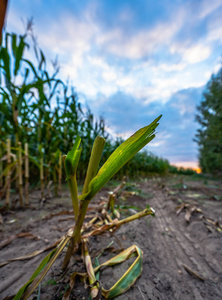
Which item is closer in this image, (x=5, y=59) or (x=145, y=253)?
(x=145, y=253)

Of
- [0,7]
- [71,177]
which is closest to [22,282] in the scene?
[71,177]

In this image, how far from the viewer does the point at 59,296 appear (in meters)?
0.54

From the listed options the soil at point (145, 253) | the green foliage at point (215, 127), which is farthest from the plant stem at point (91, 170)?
the green foliage at point (215, 127)

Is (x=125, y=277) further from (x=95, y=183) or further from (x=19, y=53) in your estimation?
(x=19, y=53)

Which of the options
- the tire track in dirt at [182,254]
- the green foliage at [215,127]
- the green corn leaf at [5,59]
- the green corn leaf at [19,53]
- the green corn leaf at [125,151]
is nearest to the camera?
the green corn leaf at [125,151]

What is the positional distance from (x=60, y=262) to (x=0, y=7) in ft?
2.89

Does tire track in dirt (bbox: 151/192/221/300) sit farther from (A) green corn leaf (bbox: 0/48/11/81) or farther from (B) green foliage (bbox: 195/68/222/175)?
(B) green foliage (bbox: 195/68/222/175)

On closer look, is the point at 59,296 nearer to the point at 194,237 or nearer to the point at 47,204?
the point at 194,237

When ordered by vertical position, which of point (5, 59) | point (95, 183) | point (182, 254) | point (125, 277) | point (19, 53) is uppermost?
point (19, 53)

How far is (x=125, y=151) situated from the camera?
38cm

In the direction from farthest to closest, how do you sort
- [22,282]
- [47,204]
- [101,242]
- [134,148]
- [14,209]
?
[47,204]
[14,209]
[101,242]
[22,282]
[134,148]

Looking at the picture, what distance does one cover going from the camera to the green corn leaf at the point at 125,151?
35 centimetres

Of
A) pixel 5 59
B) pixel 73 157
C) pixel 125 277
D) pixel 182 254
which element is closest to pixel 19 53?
pixel 5 59

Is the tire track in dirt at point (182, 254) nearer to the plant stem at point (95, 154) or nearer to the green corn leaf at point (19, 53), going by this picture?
the plant stem at point (95, 154)
